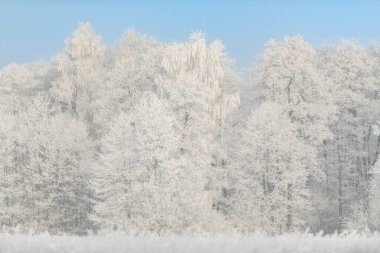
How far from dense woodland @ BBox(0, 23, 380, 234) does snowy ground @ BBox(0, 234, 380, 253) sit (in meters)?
26.5

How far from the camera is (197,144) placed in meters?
38.6

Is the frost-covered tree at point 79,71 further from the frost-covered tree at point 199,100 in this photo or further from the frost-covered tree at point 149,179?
the frost-covered tree at point 149,179

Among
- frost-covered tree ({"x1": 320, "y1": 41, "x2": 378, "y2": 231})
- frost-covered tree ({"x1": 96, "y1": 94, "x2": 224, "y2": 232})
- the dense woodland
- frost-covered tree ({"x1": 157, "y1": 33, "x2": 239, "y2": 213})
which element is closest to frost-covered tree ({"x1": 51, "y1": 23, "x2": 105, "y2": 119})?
the dense woodland

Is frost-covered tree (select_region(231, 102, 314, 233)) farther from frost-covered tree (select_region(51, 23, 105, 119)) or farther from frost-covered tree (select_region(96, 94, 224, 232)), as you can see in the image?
frost-covered tree (select_region(51, 23, 105, 119))

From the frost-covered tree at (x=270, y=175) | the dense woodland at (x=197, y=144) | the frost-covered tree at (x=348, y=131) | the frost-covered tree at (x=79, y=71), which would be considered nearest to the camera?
the dense woodland at (x=197, y=144)

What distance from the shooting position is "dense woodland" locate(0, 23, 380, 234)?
3769cm

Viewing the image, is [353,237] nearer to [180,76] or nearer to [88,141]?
[180,76]

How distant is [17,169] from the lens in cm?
4884

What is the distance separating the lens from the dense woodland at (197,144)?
37688 mm

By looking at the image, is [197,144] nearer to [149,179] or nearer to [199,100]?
[199,100]

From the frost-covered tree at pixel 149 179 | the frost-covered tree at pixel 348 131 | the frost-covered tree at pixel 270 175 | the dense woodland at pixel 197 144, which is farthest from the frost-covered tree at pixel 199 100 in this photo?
the frost-covered tree at pixel 348 131

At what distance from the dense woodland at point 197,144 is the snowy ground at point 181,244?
26462 mm

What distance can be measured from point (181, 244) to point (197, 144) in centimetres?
3254

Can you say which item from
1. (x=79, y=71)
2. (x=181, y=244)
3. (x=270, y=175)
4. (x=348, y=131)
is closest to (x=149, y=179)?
(x=270, y=175)
